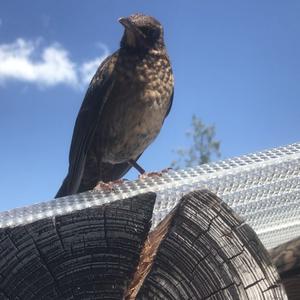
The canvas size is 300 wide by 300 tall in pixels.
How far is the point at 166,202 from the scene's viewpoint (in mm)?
1730

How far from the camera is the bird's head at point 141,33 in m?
4.26

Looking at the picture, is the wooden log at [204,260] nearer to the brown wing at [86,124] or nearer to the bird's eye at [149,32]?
the brown wing at [86,124]

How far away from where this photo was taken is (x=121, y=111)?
4.04 meters

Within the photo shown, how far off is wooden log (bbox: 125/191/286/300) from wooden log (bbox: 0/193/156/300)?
0.16ft

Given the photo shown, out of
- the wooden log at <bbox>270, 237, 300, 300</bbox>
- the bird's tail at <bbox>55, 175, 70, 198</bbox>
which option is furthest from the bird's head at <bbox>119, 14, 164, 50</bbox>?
the wooden log at <bbox>270, 237, 300, 300</bbox>

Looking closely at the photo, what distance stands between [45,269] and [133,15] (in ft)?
11.3

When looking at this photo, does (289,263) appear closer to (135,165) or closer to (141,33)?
(135,165)

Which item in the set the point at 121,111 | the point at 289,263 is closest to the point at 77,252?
the point at 289,263

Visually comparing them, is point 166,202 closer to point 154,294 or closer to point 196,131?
point 154,294

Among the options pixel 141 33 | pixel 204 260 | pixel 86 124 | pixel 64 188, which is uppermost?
pixel 141 33

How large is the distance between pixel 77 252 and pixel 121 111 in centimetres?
287

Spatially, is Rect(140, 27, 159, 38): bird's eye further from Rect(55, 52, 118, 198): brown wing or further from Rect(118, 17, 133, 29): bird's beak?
Rect(55, 52, 118, 198): brown wing

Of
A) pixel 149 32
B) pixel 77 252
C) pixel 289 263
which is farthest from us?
pixel 149 32

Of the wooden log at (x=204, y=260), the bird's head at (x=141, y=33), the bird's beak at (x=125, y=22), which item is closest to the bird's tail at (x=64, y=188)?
the bird's head at (x=141, y=33)
